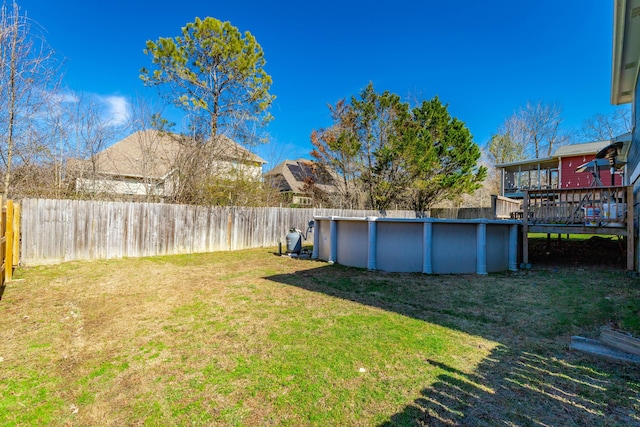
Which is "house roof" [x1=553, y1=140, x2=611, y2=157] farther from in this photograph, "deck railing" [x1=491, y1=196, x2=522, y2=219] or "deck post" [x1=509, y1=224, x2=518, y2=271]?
"deck post" [x1=509, y1=224, x2=518, y2=271]

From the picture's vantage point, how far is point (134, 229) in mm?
A: 8398

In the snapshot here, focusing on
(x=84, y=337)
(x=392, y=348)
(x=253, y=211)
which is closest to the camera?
(x=392, y=348)

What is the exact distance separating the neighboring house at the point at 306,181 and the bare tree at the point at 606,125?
1940 centimetres

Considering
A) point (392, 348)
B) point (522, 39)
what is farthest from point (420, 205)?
point (392, 348)

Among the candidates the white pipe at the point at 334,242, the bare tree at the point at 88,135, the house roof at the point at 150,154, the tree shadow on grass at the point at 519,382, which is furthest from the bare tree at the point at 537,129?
the bare tree at the point at 88,135

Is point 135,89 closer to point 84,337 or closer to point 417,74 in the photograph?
point 84,337

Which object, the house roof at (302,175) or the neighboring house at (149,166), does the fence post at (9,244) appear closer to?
the neighboring house at (149,166)

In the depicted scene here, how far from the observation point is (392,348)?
2908mm

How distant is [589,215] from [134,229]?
37.1ft

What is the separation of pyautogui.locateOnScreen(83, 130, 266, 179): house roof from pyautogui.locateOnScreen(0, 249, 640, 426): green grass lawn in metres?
5.95

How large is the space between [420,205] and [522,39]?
10.0 meters

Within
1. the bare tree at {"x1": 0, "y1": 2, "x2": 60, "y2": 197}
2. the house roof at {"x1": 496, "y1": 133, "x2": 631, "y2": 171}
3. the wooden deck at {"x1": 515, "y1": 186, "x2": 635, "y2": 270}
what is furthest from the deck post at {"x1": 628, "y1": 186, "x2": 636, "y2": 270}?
the bare tree at {"x1": 0, "y1": 2, "x2": 60, "y2": 197}

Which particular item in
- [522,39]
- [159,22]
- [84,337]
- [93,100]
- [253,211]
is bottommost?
[84,337]

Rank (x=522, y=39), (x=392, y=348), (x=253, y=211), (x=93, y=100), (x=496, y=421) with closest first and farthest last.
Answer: (x=496, y=421) < (x=392, y=348) < (x=93, y=100) < (x=253, y=211) < (x=522, y=39)
